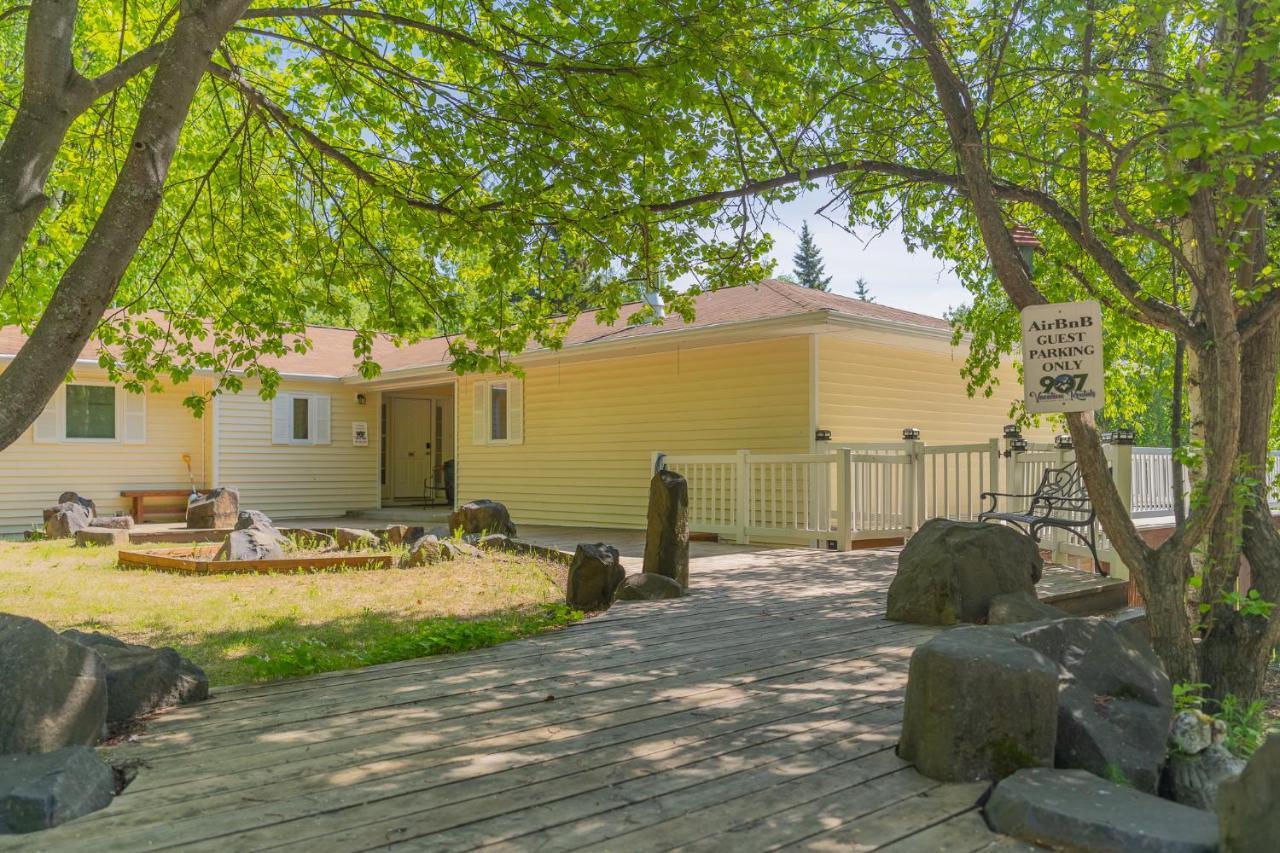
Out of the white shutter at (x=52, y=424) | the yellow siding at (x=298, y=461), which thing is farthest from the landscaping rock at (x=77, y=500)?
the yellow siding at (x=298, y=461)

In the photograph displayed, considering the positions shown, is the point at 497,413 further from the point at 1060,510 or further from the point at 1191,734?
the point at 1191,734

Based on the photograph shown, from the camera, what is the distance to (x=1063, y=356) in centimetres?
457

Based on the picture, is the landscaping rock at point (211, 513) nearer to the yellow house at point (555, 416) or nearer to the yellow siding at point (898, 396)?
the yellow house at point (555, 416)

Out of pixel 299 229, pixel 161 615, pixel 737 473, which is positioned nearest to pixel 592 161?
pixel 299 229

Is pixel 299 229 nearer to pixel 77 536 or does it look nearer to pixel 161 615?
pixel 161 615

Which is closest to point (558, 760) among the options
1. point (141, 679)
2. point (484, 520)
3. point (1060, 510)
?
point (141, 679)

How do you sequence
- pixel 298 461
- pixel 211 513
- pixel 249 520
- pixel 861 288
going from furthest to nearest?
pixel 861 288 → pixel 298 461 → pixel 211 513 → pixel 249 520

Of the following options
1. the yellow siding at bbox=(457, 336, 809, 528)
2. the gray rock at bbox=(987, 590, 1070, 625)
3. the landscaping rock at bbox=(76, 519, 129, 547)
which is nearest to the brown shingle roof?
the yellow siding at bbox=(457, 336, 809, 528)

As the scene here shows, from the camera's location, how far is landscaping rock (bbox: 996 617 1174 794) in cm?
332

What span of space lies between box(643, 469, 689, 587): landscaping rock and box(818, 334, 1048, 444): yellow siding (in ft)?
16.6

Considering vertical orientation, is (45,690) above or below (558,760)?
above

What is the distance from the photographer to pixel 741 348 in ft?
42.1

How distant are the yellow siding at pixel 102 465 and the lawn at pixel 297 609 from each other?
5.46 meters

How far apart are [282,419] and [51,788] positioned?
52.1 feet
